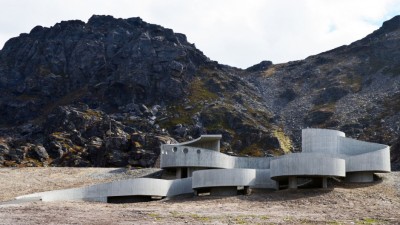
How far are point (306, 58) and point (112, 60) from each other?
69.2 m

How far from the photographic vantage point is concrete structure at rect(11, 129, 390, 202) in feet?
172

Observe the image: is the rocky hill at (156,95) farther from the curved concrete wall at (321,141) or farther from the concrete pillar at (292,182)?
the concrete pillar at (292,182)

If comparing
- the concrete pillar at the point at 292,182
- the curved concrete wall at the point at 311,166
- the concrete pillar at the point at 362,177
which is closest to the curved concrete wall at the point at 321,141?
Answer: the concrete pillar at the point at 362,177

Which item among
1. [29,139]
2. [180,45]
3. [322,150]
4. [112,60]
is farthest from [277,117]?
[322,150]

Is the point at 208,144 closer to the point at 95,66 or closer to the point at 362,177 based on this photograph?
the point at 362,177

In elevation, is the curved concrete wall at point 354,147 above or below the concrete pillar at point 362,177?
above

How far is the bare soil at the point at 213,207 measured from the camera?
3428 cm

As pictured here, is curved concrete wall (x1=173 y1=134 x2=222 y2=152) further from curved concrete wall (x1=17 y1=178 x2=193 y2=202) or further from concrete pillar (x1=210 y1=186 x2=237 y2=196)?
concrete pillar (x1=210 y1=186 x2=237 y2=196)

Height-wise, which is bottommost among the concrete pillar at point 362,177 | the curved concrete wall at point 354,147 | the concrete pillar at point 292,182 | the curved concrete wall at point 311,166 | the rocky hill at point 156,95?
the concrete pillar at point 292,182

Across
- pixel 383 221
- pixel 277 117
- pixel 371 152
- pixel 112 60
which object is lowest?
pixel 383 221

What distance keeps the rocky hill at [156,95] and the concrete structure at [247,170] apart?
3735cm

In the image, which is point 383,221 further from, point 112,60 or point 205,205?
point 112,60

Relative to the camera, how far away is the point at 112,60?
160750mm

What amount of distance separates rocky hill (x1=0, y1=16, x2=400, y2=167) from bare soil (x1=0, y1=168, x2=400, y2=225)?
108 ft
